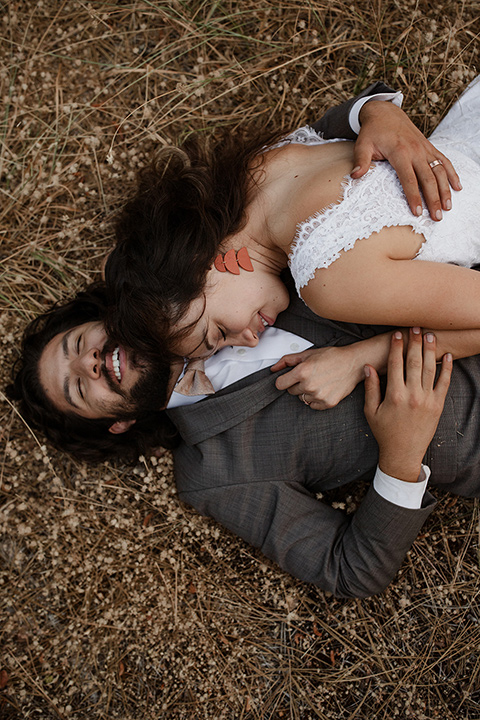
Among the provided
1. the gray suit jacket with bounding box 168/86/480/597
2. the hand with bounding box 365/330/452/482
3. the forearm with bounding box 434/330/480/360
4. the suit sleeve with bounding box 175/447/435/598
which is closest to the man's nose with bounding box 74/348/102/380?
the gray suit jacket with bounding box 168/86/480/597

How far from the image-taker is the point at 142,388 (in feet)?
7.99

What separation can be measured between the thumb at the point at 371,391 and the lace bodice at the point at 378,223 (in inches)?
21.9

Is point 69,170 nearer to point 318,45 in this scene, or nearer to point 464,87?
point 318,45

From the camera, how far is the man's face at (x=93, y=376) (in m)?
2.38

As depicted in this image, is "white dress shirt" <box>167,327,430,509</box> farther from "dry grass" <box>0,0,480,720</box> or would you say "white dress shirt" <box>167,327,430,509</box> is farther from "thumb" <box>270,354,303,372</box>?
"dry grass" <box>0,0,480,720</box>

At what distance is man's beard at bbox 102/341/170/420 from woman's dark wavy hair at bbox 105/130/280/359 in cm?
11

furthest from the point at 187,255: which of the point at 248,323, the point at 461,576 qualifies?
the point at 461,576

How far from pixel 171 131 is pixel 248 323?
156 cm

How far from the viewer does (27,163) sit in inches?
123

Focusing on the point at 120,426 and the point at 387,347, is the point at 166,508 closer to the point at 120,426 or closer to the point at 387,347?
the point at 120,426

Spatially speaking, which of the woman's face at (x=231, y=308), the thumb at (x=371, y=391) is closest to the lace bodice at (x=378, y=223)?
the woman's face at (x=231, y=308)

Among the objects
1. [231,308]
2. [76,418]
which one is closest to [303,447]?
[231,308]

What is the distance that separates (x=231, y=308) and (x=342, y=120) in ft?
3.58

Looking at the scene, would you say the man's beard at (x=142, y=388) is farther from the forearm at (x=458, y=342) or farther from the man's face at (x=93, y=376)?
the forearm at (x=458, y=342)
